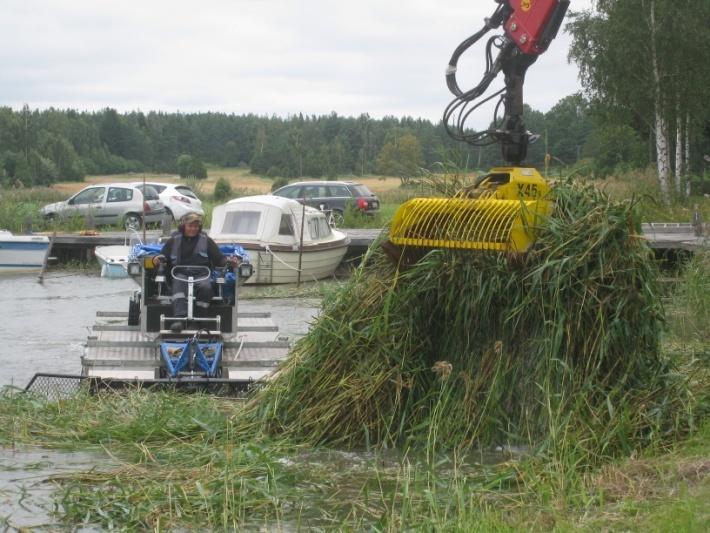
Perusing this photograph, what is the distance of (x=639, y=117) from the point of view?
4034 centimetres

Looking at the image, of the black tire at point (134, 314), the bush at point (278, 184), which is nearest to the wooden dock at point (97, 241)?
the bush at point (278, 184)

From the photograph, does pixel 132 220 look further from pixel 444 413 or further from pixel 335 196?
pixel 444 413

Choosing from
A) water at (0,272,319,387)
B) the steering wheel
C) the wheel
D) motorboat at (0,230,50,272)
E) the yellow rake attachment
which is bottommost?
water at (0,272,319,387)

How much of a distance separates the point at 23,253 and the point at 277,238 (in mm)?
7142

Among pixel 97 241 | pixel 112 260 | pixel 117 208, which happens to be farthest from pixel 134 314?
pixel 117 208

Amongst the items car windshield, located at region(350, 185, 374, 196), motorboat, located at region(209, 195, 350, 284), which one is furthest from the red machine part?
car windshield, located at region(350, 185, 374, 196)

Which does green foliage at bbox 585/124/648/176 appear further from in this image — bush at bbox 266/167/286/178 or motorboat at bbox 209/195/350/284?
bush at bbox 266/167/286/178

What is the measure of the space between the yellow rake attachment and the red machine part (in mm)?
1289

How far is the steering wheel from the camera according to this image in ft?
44.2

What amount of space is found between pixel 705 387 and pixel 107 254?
2269cm

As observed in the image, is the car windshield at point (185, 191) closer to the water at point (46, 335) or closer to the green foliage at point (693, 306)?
the water at point (46, 335)

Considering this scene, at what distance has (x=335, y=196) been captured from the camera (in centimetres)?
3906

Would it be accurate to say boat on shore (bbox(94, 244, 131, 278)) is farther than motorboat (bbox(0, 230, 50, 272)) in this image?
No

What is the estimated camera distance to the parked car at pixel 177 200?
3819cm
